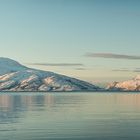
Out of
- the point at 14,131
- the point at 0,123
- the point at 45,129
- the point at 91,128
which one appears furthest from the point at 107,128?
the point at 0,123

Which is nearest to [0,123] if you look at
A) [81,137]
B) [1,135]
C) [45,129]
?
[45,129]

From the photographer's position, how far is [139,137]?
168 feet

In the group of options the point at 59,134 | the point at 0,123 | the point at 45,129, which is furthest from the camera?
the point at 0,123

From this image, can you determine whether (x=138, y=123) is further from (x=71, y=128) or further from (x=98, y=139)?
(x=98, y=139)

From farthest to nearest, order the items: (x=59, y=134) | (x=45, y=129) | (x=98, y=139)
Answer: (x=45, y=129)
(x=59, y=134)
(x=98, y=139)

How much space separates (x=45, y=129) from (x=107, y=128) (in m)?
8.24

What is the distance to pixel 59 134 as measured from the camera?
178 feet

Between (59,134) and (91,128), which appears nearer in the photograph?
(59,134)

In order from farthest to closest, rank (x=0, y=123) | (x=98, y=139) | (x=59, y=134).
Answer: (x=0, y=123), (x=59, y=134), (x=98, y=139)

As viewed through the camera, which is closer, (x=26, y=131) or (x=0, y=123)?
(x=26, y=131)

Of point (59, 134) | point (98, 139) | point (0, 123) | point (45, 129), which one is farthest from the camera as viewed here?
point (0, 123)

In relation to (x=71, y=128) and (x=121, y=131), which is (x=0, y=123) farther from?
(x=121, y=131)

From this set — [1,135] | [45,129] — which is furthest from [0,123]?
[1,135]

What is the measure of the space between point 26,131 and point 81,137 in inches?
334
